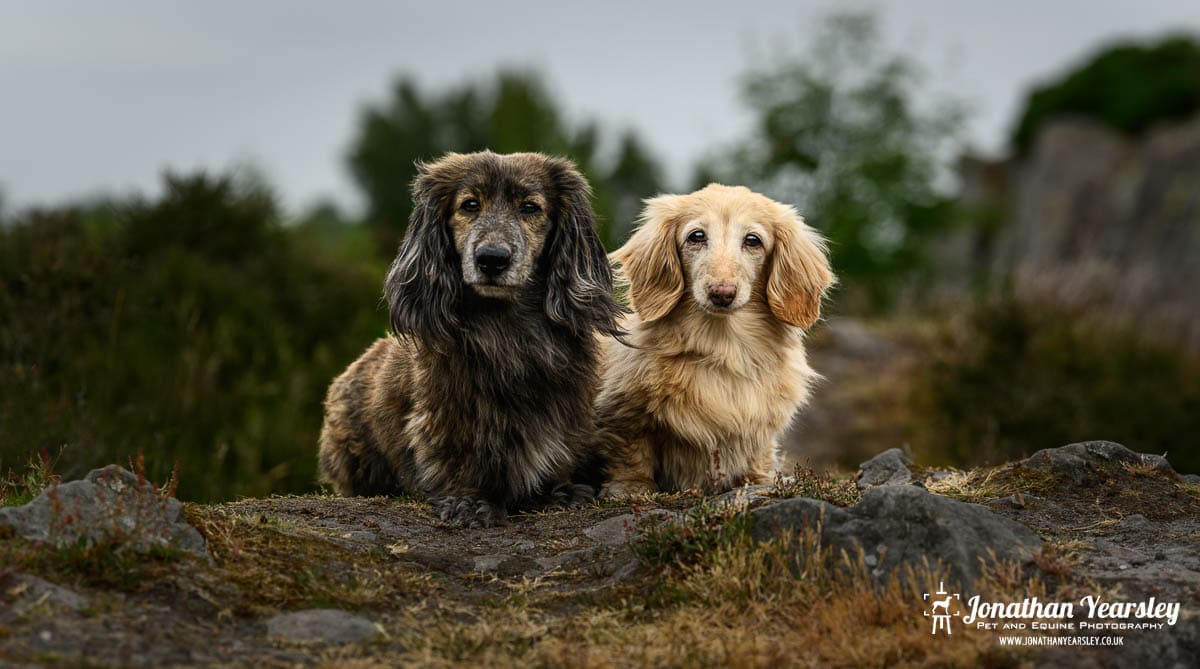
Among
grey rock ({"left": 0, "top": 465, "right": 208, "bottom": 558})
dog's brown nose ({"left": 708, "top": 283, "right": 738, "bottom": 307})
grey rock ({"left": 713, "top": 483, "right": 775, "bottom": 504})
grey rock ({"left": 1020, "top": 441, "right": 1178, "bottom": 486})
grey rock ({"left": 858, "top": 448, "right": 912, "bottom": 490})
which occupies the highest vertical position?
dog's brown nose ({"left": 708, "top": 283, "right": 738, "bottom": 307})

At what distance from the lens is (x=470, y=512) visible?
614 cm

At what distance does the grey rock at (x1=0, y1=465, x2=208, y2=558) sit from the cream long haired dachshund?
247 cm

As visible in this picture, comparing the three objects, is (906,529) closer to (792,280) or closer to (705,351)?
(705,351)

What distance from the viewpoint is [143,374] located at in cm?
1094

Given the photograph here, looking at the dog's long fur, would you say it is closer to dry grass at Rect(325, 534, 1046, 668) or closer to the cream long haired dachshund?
the cream long haired dachshund

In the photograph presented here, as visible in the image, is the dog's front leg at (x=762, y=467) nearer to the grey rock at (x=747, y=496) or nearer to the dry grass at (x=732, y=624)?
the grey rock at (x=747, y=496)

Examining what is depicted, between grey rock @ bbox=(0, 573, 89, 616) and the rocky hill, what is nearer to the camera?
grey rock @ bbox=(0, 573, 89, 616)

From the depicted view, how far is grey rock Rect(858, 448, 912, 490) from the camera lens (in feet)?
22.6

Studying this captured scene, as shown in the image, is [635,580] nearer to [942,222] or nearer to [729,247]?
[729,247]

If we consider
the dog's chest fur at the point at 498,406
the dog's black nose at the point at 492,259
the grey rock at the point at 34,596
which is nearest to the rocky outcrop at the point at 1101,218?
the dog's chest fur at the point at 498,406

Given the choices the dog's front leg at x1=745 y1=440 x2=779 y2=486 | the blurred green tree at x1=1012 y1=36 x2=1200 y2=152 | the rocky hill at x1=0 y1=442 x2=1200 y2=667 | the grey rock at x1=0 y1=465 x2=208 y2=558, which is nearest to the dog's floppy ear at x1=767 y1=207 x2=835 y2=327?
the dog's front leg at x1=745 y1=440 x2=779 y2=486

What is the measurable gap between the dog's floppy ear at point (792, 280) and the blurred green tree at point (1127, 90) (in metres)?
29.5

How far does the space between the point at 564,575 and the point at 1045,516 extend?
245cm

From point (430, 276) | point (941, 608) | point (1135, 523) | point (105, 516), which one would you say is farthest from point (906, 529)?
point (105, 516)
